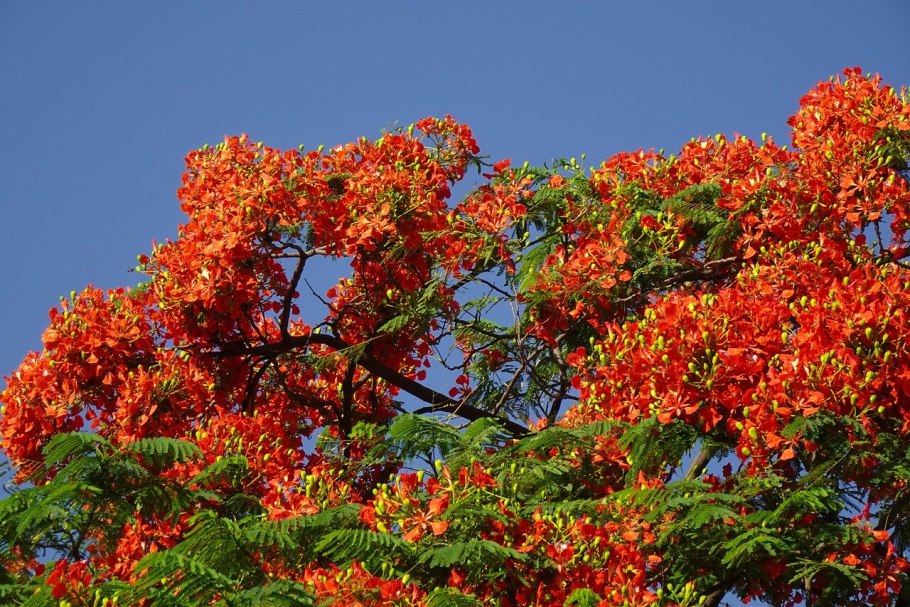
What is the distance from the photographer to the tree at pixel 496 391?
607cm

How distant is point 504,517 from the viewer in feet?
19.7

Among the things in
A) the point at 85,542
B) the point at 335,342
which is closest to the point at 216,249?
the point at 335,342

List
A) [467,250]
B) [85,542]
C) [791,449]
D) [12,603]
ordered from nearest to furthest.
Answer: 1. [12,603]
2. [791,449]
3. [85,542]
4. [467,250]

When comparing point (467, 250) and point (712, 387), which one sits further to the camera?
point (467, 250)

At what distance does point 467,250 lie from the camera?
28.4ft

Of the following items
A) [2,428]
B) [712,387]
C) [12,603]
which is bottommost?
[12,603]

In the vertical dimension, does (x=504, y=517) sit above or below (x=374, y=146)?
below

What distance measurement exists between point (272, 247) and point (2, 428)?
2.11 m

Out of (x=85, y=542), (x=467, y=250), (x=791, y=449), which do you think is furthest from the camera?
(x=467, y=250)

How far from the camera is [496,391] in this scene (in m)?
9.72

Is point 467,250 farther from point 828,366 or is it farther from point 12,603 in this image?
point 12,603

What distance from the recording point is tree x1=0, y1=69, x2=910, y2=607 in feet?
19.9

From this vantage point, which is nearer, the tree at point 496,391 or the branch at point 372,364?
the tree at point 496,391

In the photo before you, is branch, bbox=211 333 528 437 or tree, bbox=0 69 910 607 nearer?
tree, bbox=0 69 910 607
